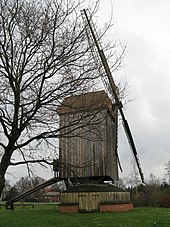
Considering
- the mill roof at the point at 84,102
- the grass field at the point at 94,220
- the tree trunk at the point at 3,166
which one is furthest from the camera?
the grass field at the point at 94,220

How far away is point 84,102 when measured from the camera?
9.66 meters

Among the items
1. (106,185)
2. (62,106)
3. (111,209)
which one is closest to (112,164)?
(106,185)

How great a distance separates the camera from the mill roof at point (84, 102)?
9.54 meters

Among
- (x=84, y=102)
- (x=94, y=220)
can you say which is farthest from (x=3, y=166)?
(x=94, y=220)

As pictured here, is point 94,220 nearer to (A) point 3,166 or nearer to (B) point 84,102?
(B) point 84,102

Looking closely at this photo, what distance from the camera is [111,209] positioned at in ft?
78.8

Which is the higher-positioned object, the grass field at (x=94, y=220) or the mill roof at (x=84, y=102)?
the mill roof at (x=84, y=102)

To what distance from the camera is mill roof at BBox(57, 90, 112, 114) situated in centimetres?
954

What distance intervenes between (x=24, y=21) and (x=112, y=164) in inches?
735

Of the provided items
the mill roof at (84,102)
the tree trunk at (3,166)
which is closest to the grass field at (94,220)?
the mill roof at (84,102)

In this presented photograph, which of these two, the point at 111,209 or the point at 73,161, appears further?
the point at 73,161

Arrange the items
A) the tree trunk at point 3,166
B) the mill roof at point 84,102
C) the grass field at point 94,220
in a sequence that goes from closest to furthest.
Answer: the tree trunk at point 3,166
the mill roof at point 84,102
the grass field at point 94,220

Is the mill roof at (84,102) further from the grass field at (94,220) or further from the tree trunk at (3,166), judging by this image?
the grass field at (94,220)

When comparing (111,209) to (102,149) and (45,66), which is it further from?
(45,66)
